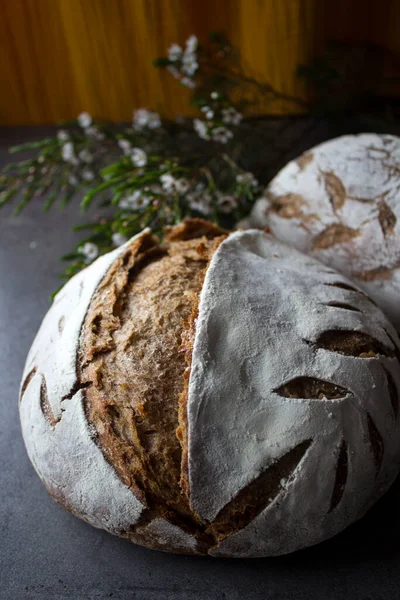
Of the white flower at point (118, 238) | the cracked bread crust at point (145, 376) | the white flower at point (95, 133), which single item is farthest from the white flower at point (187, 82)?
the cracked bread crust at point (145, 376)

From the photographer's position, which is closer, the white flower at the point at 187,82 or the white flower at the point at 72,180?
the white flower at the point at 187,82

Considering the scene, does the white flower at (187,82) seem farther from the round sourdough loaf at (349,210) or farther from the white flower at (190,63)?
the round sourdough loaf at (349,210)

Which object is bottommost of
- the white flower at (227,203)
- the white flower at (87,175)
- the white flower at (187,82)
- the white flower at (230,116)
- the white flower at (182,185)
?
Result: the white flower at (87,175)

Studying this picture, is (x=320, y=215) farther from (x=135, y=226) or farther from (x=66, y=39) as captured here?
(x=66, y=39)

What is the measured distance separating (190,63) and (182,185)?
1.57 feet

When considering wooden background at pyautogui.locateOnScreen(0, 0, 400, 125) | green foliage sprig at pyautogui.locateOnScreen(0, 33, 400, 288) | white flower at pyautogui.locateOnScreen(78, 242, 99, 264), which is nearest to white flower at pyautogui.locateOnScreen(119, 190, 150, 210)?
green foliage sprig at pyautogui.locateOnScreen(0, 33, 400, 288)

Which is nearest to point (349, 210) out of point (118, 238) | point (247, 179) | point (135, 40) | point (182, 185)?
point (247, 179)

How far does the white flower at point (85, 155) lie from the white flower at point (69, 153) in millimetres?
33

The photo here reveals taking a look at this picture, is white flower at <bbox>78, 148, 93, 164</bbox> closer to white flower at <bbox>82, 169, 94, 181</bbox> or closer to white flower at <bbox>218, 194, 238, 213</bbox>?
white flower at <bbox>82, 169, 94, 181</bbox>

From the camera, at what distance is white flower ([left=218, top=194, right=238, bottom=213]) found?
1532 millimetres

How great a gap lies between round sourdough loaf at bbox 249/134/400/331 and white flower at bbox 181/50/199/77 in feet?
1.57

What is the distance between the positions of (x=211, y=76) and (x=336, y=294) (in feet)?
3.43

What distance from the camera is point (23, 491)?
120 cm

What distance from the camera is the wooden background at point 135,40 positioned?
2.09m
